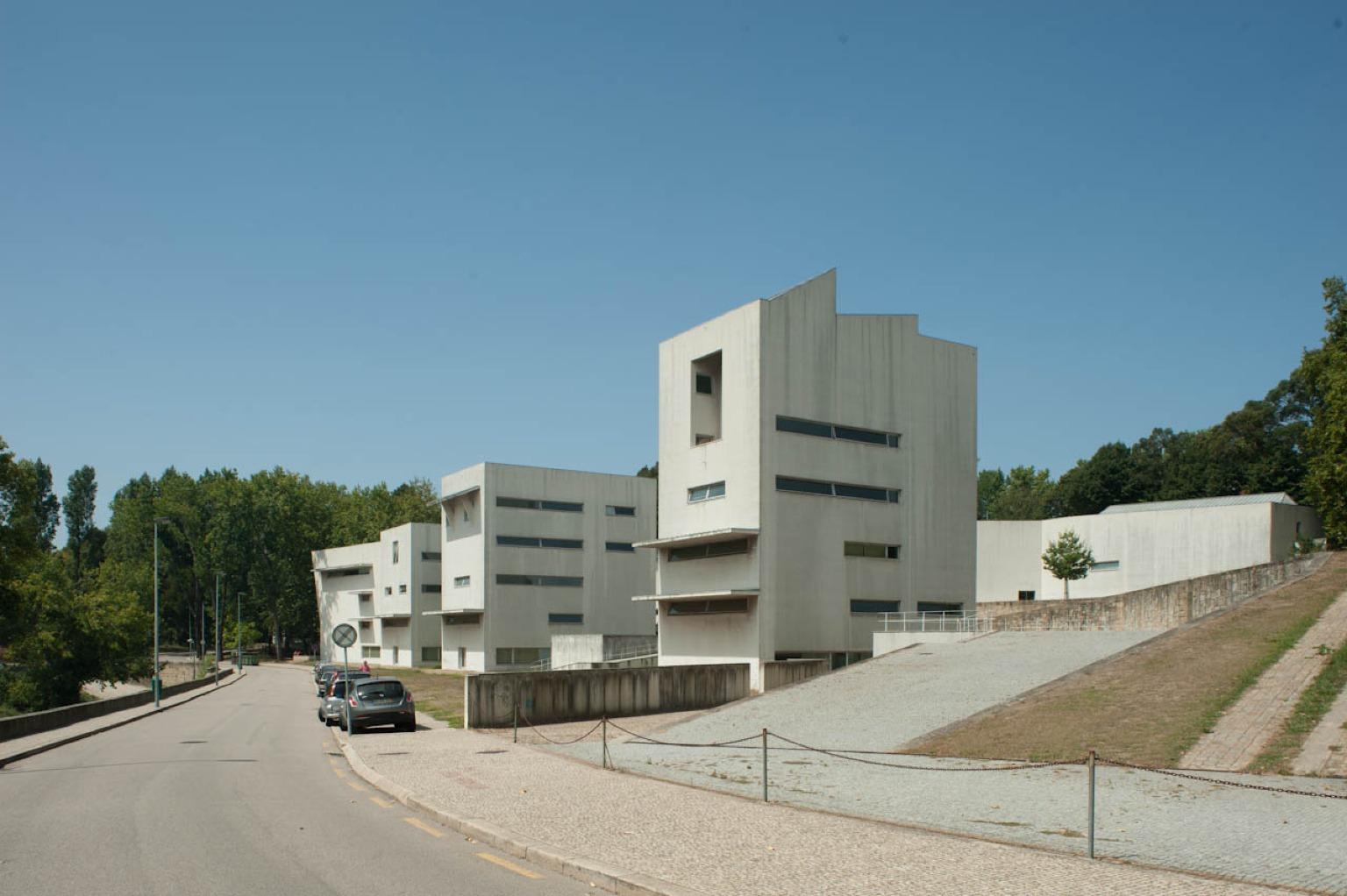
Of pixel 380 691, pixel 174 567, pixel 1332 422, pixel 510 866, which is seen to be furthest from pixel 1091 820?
pixel 174 567

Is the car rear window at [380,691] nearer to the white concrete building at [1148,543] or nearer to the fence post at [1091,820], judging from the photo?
the fence post at [1091,820]

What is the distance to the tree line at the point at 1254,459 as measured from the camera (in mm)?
48312

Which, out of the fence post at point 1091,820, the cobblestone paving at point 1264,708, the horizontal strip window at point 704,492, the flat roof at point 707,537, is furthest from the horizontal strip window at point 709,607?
the fence post at point 1091,820

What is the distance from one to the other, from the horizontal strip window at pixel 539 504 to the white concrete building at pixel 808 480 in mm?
21873

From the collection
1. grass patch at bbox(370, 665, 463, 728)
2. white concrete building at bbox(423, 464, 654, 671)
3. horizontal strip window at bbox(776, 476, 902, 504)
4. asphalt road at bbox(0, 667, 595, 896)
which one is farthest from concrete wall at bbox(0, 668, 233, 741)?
horizontal strip window at bbox(776, 476, 902, 504)

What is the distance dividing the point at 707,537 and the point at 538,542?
26791 millimetres

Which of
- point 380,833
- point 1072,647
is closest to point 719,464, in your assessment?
point 1072,647

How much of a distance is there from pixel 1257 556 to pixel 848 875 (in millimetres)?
54554

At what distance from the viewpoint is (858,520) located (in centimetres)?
4119

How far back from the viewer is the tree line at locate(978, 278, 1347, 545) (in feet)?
159

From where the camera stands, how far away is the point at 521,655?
212 feet

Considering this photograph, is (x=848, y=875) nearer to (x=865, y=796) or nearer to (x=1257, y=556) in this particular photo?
(x=865, y=796)

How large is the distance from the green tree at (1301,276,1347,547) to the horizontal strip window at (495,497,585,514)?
40950 millimetres

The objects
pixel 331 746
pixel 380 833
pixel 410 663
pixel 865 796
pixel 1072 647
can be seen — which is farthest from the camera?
pixel 410 663
